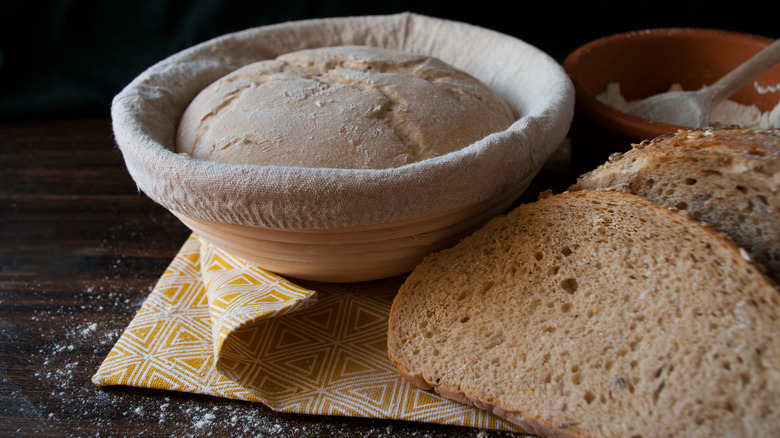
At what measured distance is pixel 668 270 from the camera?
0.96 meters

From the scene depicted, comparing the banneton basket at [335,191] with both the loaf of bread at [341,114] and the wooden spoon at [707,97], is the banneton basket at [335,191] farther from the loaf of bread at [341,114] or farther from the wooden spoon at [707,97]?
the wooden spoon at [707,97]

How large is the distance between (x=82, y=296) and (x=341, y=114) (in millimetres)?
835

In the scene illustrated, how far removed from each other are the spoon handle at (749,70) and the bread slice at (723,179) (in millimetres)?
578

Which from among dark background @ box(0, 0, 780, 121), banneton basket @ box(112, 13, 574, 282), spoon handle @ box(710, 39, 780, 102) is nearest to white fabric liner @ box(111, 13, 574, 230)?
banneton basket @ box(112, 13, 574, 282)

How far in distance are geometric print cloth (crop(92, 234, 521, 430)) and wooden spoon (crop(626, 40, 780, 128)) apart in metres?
0.88

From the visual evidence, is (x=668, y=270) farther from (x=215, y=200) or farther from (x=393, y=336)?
(x=215, y=200)

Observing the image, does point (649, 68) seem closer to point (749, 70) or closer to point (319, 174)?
point (749, 70)

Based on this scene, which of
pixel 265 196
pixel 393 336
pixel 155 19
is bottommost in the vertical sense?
pixel 393 336

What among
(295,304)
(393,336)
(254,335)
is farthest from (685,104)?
(254,335)

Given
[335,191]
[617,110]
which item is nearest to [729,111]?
[617,110]

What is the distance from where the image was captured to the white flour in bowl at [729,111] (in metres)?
1.67

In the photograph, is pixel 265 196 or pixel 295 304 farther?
pixel 295 304

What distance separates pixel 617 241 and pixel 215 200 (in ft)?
2.44

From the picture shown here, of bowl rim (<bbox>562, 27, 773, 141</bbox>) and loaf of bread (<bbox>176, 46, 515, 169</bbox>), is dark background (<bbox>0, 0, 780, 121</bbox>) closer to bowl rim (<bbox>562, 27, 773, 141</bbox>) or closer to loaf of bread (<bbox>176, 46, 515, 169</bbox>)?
bowl rim (<bbox>562, 27, 773, 141</bbox>)
